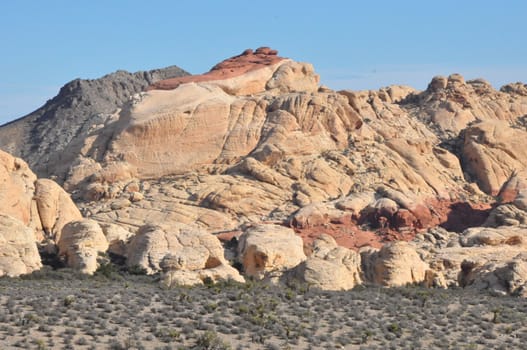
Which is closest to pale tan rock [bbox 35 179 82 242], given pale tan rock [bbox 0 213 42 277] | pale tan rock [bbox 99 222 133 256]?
pale tan rock [bbox 99 222 133 256]

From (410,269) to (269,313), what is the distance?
14856mm

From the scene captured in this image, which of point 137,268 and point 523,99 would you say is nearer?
point 137,268

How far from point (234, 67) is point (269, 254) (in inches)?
1168

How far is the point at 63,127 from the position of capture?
473 ft

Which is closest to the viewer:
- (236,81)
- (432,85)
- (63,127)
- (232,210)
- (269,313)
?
(269,313)

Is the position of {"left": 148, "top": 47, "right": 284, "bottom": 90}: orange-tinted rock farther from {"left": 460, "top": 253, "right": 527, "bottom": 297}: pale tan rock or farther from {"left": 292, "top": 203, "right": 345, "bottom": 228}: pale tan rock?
{"left": 460, "top": 253, "right": 527, "bottom": 297}: pale tan rock

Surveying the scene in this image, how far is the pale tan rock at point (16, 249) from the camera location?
57.4m

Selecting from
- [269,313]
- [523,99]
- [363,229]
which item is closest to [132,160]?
[363,229]

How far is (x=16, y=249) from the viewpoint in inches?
2296

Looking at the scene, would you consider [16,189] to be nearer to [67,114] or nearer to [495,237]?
[495,237]

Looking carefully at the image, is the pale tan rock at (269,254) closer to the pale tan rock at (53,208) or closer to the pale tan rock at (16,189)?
the pale tan rock at (53,208)

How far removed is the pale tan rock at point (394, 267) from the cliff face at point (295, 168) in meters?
0.10

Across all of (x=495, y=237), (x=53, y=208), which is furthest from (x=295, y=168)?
(x=53, y=208)

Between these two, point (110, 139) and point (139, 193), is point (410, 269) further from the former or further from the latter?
point (110, 139)
